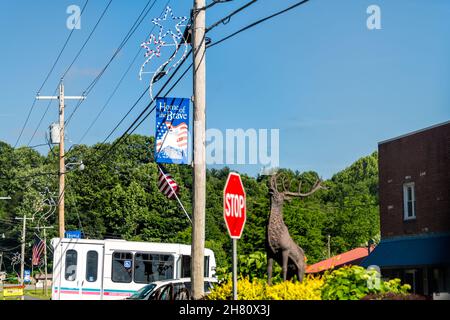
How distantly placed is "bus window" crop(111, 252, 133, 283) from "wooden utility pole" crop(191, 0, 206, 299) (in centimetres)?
1618

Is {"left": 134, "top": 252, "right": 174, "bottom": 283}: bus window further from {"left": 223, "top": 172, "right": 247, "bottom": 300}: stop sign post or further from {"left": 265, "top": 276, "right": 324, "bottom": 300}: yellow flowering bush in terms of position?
{"left": 223, "top": 172, "right": 247, "bottom": 300}: stop sign post

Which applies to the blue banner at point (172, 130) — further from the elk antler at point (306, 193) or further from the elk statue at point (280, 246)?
the elk statue at point (280, 246)

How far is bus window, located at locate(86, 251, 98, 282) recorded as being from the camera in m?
33.9

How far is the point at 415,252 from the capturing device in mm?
35750

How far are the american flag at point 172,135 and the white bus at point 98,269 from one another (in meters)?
12.5

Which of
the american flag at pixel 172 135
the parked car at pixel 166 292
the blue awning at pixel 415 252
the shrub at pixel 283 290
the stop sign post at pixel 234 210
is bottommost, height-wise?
the parked car at pixel 166 292

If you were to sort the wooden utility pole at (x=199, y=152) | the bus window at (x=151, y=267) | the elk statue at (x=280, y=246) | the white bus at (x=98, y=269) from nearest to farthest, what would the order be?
the elk statue at (x=280, y=246) < the wooden utility pole at (x=199, y=152) < the white bus at (x=98, y=269) < the bus window at (x=151, y=267)

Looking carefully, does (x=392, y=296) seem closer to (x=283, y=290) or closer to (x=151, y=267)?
(x=283, y=290)

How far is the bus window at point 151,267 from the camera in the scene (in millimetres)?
34562

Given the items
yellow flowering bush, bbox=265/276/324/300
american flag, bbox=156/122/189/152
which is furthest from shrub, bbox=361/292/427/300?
american flag, bbox=156/122/189/152

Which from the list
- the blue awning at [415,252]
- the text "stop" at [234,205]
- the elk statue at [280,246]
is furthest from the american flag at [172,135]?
the blue awning at [415,252]
